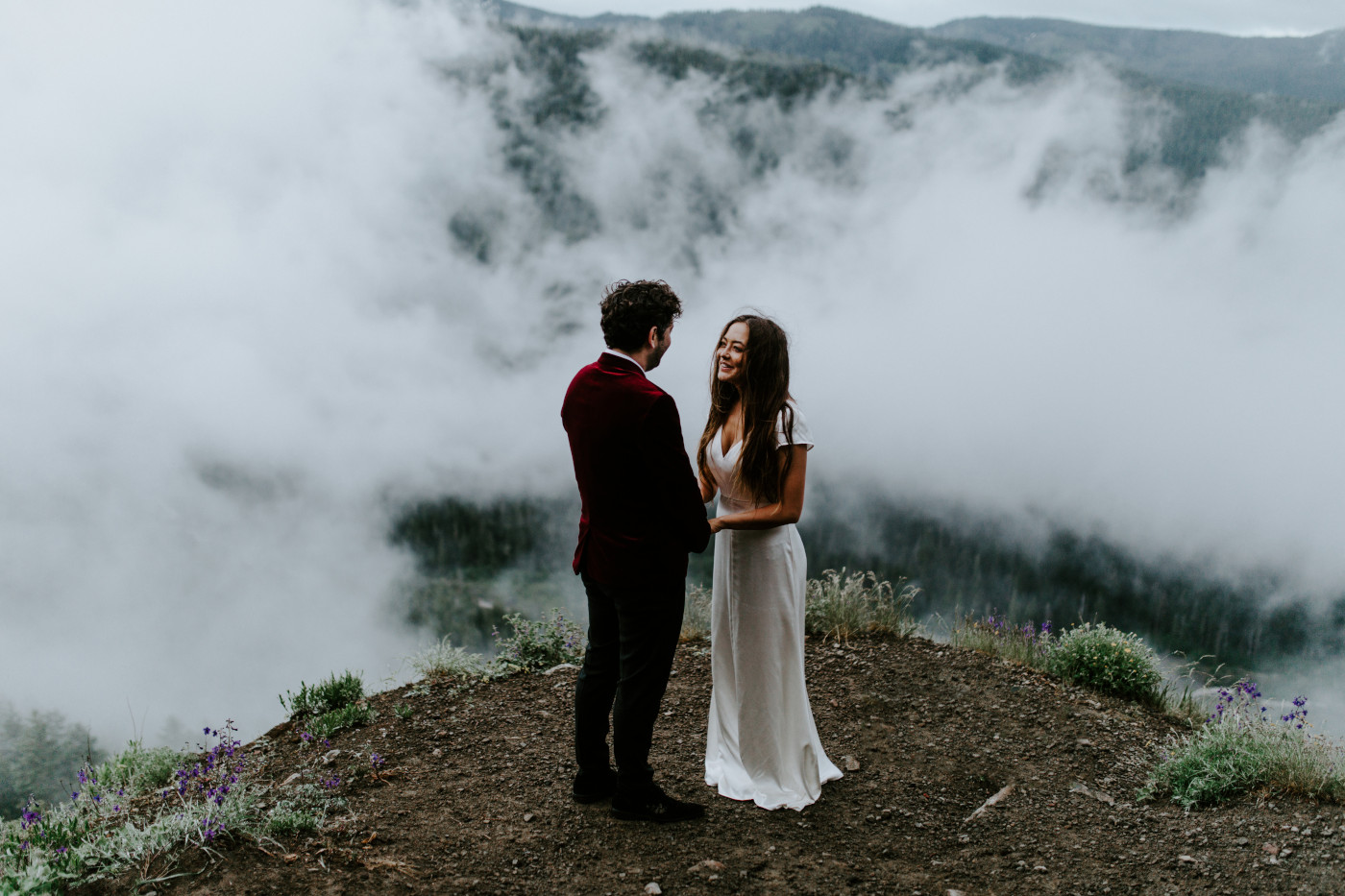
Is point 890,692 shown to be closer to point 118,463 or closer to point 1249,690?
point 1249,690

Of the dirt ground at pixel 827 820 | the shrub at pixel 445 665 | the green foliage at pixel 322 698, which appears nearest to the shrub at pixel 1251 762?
the dirt ground at pixel 827 820

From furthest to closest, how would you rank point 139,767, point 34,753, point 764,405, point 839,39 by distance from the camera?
point 839,39 < point 34,753 < point 139,767 < point 764,405

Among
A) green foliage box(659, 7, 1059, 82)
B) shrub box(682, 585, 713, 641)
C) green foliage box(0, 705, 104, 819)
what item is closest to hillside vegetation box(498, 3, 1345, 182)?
green foliage box(659, 7, 1059, 82)

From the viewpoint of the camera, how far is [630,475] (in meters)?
3.11

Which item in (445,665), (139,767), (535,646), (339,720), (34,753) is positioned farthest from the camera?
(34,753)

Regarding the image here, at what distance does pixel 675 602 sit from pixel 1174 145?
422 feet

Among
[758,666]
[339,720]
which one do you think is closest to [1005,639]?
[758,666]

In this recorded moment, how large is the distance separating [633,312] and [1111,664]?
4.79 metres

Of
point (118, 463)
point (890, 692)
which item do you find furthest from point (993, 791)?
point (118, 463)

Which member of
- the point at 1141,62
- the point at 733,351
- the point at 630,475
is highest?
the point at 1141,62

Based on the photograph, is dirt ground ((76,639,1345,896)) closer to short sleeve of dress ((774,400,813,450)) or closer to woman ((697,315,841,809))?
woman ((697,315,841,809))

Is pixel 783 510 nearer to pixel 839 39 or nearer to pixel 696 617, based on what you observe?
pixel 696 617

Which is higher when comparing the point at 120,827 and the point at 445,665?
the point at 120,827

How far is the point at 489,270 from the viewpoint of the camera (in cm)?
9775
